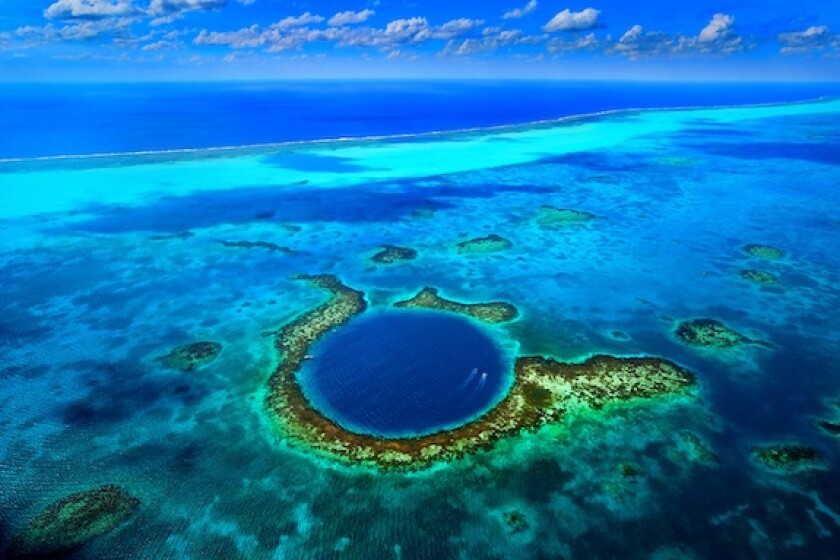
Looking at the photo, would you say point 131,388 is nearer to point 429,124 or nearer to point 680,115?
point 429,124

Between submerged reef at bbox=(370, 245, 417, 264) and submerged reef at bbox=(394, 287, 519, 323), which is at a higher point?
submerged reef at bbox=(394, 287, 519, 323)

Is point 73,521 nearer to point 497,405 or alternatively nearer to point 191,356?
point 191,356

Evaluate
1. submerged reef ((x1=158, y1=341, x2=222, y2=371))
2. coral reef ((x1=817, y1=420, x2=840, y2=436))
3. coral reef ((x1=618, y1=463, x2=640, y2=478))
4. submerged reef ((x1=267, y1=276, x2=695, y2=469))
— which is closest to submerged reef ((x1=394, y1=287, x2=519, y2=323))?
submerged reef ((x1=267, y1=276, x2=695, y2=469))

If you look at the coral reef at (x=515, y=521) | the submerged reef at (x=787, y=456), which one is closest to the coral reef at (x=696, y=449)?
the submerged reef at (x=787, y=456)

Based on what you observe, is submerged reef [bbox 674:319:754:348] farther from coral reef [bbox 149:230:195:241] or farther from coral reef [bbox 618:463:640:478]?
coral reef [bbox 149:230:195:241]

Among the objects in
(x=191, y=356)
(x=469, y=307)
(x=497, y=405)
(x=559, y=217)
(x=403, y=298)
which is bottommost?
(x=559, y=217)

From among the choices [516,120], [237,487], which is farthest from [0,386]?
[516,120]

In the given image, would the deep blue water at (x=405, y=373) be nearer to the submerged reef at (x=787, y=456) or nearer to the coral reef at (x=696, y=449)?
the coral reef at (x=696, y=449)

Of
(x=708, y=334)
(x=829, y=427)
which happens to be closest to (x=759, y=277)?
(x=708, y=334)
